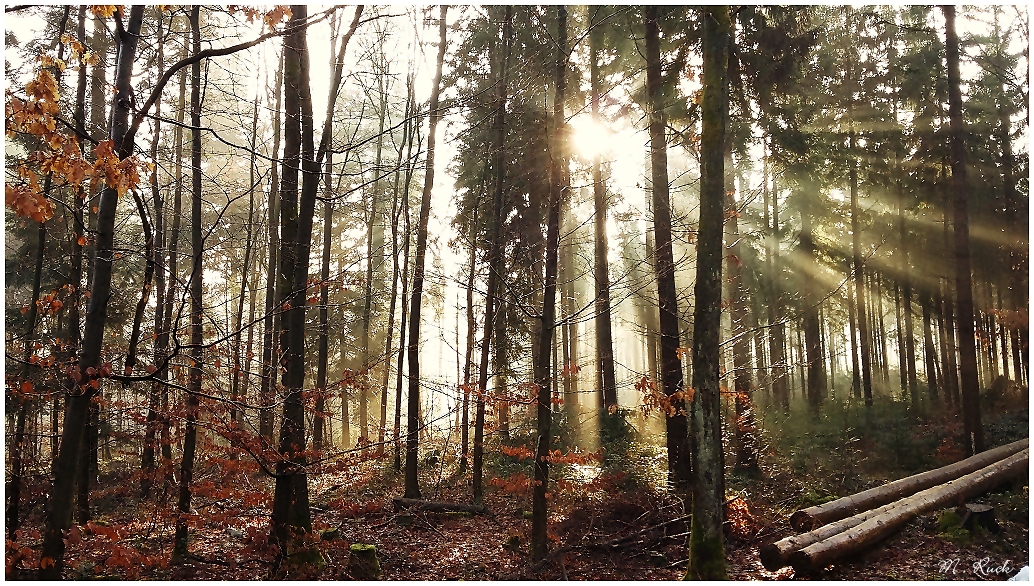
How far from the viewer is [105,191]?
16.1 ft

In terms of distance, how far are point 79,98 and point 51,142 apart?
23.2 ft

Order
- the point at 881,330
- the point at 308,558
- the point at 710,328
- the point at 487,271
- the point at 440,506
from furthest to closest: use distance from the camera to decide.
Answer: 1. the point at 881,330
2. the point at 487,271
3. the point at 440,506
4. the point at 308,558
5. the point at 710,328

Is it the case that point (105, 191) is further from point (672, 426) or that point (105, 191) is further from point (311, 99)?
point (672, 426)

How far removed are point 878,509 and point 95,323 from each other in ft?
35.4

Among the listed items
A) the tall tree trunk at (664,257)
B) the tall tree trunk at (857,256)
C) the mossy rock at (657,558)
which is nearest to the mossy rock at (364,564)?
Answer: the mossy rock at (657,558)

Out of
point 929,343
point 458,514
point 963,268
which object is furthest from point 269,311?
point 929,343

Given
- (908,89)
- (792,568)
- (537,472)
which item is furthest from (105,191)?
(908,89)

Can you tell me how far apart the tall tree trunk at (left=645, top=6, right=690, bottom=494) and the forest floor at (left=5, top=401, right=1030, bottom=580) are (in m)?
0.77

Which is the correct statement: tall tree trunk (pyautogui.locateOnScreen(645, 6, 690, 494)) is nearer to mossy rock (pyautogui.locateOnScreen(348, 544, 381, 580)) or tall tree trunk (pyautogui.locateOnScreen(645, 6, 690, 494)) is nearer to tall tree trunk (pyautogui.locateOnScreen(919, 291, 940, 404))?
mossy rock (pyautogui.locateOnScreen(348, 544, 381, 580))

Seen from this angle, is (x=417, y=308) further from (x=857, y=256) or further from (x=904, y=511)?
(x=857, y=256)

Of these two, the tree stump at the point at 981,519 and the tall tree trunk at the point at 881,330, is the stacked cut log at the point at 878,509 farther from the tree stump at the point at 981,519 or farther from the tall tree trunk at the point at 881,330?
the tall tree trunk at the point at 881,330

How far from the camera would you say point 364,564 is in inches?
331

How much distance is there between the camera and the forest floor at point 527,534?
7.61 m

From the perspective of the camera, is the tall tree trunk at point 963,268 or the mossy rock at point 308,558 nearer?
the mossy rock at point 308,558
